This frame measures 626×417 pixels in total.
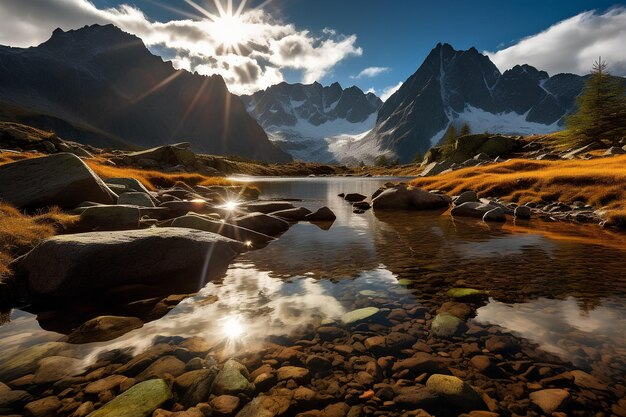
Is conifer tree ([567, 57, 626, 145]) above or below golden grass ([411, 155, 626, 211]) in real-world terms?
above

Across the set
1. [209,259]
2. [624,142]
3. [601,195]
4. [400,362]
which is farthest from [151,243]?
[624,142]

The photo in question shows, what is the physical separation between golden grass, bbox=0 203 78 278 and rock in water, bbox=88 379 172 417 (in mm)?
5939

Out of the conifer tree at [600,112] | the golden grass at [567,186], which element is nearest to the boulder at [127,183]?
the golden grass at [567,186]

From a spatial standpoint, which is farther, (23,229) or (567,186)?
(567,186)

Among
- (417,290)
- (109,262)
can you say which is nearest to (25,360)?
(109,262)

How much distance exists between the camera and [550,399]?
4.19 metres

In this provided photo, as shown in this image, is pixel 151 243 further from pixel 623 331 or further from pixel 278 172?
pixel 278 172

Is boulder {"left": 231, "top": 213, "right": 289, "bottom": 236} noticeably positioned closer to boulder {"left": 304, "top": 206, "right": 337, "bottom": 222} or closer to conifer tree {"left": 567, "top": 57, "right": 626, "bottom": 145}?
Result: boulder {"left": 304, "top": 206, "right": 337, "bottom": 222}

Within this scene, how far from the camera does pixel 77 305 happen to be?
23.8ft

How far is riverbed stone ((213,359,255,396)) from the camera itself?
14.5 ft

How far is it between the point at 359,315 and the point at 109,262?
6.35 meters

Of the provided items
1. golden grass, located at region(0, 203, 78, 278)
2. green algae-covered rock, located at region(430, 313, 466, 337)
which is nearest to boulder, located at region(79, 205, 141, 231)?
golden grass, located at region(0, 203, 78, 278)

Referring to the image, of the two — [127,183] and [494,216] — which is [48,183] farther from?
[494,216]

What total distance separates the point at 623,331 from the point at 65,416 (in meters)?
9.31
